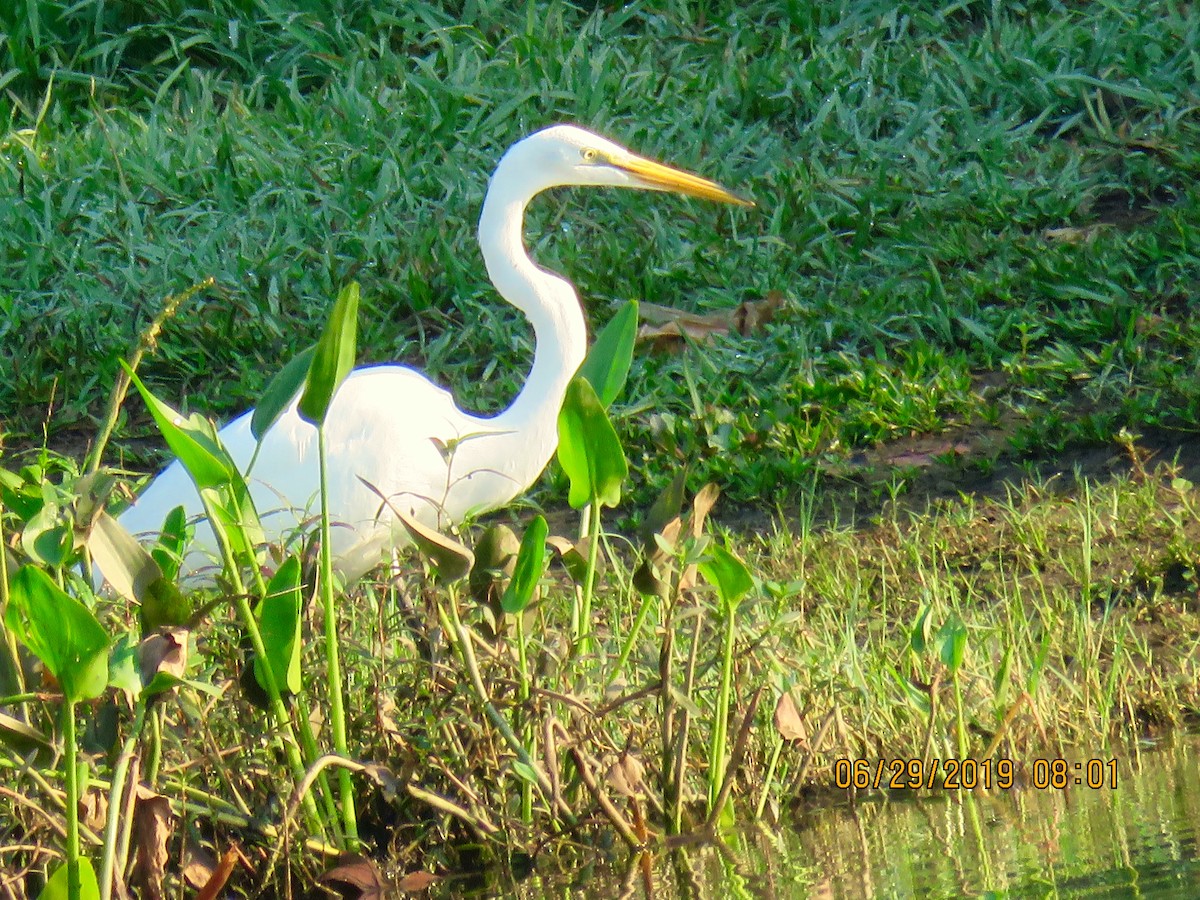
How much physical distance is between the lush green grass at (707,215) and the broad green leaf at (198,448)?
2.66 metres

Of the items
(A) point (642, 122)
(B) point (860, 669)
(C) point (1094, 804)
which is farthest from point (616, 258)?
(C) point (1094, 804)

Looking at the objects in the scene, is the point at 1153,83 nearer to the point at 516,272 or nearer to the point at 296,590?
the point at 516,272

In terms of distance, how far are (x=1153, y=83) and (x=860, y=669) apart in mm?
3723

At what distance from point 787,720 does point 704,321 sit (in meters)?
3.04

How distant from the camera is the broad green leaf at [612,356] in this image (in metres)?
2.83

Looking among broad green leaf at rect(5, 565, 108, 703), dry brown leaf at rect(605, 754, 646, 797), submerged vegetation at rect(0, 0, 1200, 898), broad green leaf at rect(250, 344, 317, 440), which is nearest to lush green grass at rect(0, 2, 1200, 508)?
submerged vegetation at rect(0, 0, 1200, 898)

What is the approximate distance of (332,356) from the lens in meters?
2.27

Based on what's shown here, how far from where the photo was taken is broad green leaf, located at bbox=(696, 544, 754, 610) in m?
2.51

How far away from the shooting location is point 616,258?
5840 millimetres

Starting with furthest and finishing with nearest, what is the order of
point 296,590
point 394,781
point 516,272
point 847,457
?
point 847,457, point 516,272, point 394,781, point 296,590

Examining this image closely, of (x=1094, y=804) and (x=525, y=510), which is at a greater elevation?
(x=525, y=510)

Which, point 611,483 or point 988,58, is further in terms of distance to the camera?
point 988,58

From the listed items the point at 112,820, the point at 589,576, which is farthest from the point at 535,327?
the point at 112,820

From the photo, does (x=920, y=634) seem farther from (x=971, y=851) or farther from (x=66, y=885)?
(x=66, y=885)
